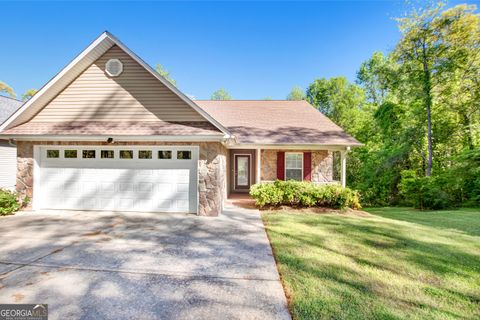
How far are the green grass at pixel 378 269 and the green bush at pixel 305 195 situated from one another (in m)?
1.71

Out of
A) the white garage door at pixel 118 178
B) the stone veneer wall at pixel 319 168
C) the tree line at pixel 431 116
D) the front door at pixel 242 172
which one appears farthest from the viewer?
the front door at pixel 242 172

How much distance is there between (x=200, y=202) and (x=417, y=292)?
5.84 m

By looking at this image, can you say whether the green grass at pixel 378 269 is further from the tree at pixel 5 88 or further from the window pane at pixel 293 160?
the tree at pixel 5 88

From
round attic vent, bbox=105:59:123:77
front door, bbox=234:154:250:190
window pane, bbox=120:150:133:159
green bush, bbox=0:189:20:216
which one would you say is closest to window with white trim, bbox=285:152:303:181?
front door, bbox=234:154:250:190

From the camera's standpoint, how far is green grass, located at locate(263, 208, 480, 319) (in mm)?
2867

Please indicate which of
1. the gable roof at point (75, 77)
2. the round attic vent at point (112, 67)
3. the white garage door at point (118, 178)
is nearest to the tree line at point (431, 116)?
the white garage door at point (118, 178)

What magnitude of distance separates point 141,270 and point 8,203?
7.13 m

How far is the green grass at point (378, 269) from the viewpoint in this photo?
2.87 metres

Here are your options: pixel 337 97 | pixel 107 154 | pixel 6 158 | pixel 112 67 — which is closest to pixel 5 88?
pixel 6 158

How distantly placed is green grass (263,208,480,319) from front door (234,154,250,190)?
6.26 metres

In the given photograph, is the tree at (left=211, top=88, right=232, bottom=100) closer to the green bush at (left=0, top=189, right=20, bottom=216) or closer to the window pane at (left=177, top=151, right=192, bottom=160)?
the window pane at (left=177, top=151, right=192, bottom=160)

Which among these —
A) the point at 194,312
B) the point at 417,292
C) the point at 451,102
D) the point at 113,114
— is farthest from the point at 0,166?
the point at 451,102

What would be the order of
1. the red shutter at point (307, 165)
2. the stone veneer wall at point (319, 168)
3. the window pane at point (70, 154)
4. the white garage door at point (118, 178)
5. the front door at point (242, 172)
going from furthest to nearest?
the front door at point (242, 172) < the stone veneer wall at point (319, 168) < the red shutter at point (307, 165) < the window pane at point (70, 154) < the white garage door at point (118, 178)

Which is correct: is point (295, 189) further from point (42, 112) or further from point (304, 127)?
point (42, 112)
